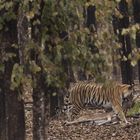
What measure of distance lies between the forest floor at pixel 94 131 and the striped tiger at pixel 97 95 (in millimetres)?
641

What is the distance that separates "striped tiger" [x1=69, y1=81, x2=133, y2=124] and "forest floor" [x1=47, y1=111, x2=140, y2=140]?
641 mm

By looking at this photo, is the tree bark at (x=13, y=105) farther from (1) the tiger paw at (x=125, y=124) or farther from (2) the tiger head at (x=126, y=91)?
(2) the tiger head at (x=126, y=91)

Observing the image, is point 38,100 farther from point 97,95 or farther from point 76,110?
point 76,110

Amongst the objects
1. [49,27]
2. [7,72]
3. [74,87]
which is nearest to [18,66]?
[49,27]

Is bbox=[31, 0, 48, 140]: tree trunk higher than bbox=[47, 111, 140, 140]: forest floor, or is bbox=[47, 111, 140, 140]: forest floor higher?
bbox=[31, 0, 48, 140]: tree trunk

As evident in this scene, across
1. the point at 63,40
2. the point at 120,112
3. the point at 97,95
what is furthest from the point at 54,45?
the point at 97,95

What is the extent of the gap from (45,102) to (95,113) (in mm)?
7629

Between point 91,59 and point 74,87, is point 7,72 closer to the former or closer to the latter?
point 91,59

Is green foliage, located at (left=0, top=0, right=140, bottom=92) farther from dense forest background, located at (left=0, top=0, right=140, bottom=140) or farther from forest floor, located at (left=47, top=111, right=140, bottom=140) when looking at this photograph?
forest floor, located at (left=47, top=111, right=140, bottom=140)

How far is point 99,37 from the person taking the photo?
313 inches

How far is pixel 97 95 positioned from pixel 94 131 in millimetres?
1742

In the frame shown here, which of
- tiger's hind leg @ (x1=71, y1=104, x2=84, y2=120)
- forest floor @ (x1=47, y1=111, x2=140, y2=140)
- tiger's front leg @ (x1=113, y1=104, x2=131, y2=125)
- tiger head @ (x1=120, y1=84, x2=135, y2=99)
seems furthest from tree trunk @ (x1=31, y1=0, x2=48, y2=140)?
tiger's hind leg @ (x1=71, y1=104, x2=84, y2=120)

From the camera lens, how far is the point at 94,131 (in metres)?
14.1

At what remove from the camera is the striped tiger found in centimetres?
1509
